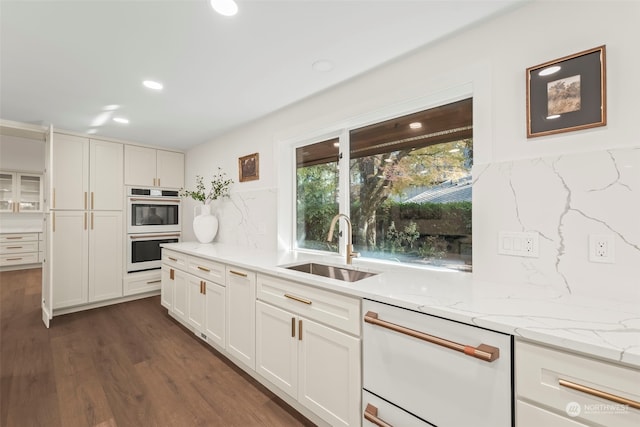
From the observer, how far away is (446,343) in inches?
39.8

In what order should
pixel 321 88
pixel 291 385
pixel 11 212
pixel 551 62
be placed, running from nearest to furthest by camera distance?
pixel 551 62 < pixel 291 385 < pixel 321 88 < pixel 11 212

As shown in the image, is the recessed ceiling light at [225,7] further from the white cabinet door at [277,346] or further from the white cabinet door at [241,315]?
the white cabinet door at [277,346]

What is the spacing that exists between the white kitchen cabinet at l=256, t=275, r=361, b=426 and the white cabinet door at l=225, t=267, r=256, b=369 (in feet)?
0.24

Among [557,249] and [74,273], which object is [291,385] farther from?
[74,273]

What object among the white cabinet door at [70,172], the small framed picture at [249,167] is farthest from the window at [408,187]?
the white cabinet door at [70,172]

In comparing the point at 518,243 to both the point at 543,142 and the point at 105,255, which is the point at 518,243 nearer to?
the point at 543,142

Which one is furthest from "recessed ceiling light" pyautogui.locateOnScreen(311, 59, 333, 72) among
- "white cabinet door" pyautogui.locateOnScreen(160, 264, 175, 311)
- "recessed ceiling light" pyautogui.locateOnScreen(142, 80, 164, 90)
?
"white cabinet door" pyautogui.locateOnScreen(160, 264, 175, 311)

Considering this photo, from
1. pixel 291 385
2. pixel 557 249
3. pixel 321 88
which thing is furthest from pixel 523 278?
pixel 321 88

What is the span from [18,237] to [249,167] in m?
6.34

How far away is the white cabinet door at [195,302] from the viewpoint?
2546mm

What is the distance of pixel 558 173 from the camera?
1.24 meters

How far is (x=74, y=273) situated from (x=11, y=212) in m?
4.53

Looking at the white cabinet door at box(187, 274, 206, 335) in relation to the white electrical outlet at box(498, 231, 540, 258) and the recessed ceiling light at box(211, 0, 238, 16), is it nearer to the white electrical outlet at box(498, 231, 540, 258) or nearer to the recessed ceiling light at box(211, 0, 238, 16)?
the recessed ceiling light at box(211, 0, 238, 16)

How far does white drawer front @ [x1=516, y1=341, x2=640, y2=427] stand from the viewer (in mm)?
721
